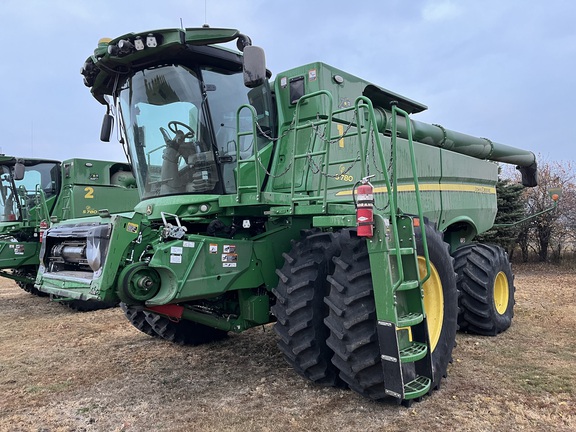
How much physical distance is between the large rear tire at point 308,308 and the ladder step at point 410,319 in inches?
24.0

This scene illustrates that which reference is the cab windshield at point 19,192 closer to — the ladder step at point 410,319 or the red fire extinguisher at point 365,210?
the red fire extinguisher at point 365,210

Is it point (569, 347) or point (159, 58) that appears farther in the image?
point (569, 347)

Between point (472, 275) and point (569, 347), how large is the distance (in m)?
1.21

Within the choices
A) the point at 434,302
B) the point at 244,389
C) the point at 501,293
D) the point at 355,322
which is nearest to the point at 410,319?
the point at 355,322

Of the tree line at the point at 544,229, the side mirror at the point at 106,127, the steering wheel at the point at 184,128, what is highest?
the side mirror at the point at 106,127

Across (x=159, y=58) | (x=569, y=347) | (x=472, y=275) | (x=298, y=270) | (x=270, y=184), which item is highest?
(x=159, y=58)

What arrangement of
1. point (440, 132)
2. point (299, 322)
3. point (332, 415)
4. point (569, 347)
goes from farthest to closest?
point (440, 132)
point (569, 347)
point (299, 322)
point (332, 415)

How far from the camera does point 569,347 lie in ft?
16.5

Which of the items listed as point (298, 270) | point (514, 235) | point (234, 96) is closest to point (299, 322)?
point (298, 270)

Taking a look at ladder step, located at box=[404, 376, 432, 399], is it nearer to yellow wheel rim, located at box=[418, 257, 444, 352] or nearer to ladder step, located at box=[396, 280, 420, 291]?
yellow wheel rim, located at box=[418, 257, 444, 352]

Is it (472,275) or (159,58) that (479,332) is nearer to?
(472,275)

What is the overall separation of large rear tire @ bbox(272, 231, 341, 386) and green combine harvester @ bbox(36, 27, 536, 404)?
0.01 metres

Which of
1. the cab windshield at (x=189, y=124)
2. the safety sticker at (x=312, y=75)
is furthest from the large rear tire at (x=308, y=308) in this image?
the safety sticker at (x=312, y=75)

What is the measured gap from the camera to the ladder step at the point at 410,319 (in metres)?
3.28
